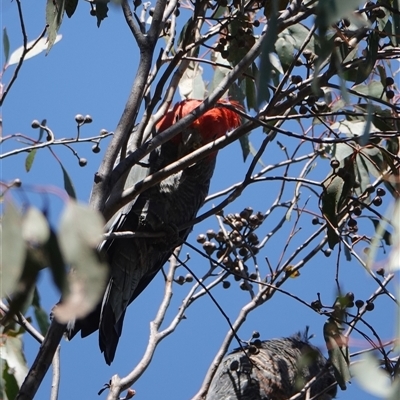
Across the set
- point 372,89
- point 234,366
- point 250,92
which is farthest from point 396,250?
point 234,366

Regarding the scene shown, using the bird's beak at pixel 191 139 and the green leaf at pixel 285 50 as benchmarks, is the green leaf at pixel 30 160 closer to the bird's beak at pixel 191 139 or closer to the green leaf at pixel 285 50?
the bird's beak at pixel 191 139

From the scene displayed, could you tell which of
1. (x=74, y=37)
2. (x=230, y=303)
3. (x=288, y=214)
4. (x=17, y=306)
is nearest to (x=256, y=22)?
(x=288, y=214)

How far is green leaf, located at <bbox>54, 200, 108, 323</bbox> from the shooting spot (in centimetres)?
89

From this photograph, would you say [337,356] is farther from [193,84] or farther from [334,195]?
[193,84]

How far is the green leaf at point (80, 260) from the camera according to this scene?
35.1 inches

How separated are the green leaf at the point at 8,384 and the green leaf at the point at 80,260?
0.44m

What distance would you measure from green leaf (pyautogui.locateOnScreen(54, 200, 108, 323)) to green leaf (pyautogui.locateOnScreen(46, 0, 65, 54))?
3.19 ft

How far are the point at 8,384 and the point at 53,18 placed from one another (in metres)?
0.95

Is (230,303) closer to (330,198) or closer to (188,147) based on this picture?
(188,147)

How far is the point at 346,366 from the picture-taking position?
1765 millimetres

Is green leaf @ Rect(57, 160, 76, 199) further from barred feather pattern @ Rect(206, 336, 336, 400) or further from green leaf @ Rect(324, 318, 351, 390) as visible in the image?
barred feather pattern @ Rect(206, 336, 336, 400)

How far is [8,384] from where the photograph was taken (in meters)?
1.37

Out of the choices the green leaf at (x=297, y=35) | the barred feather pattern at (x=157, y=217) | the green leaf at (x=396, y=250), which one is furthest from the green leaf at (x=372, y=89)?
the green leaf at (x=396, y=250)

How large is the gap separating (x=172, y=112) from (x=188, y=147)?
13 centimetres
